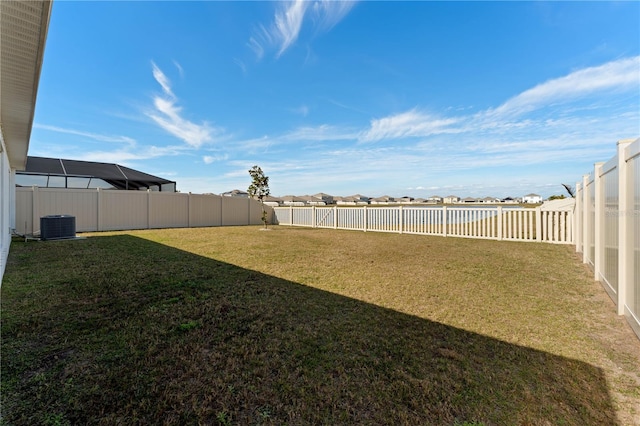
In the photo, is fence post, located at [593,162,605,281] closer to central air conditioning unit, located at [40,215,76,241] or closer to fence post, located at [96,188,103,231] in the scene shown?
central air conditioning unit, located at [40,215,76,241]

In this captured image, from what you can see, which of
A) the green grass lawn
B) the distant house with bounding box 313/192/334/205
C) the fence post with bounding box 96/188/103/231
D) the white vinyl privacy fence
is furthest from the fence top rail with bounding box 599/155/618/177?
the distant house with bounding box 313/192/334/205

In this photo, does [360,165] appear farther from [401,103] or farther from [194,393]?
[194,393]

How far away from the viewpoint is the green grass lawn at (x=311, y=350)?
63.3 inches

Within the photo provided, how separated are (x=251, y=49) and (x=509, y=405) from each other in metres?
13.4

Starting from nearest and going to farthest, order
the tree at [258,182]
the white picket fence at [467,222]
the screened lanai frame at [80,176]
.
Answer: the white picket fence at [467,222] < the tree at [258,182] < the screened lanai frame at [80,176]

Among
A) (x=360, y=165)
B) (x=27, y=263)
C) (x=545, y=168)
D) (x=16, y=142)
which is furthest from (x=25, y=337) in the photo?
(x=360, y=165)

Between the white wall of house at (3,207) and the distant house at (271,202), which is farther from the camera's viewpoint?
the distant house at (271,202)

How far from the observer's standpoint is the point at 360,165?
76.4 feet

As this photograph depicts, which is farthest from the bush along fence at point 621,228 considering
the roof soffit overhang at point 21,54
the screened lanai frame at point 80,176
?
the screened lanai frame at point 80,176

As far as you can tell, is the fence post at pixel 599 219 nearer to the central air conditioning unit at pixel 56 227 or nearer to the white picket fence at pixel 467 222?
the white picket fence at pixel 467 222

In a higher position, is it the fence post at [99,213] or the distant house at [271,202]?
the distant house at [271,202]

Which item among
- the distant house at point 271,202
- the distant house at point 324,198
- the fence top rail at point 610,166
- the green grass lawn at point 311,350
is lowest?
the green grass lawn at point 311,350

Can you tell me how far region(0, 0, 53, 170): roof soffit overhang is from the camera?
195cm

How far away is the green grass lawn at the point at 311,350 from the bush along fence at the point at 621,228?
27cm
